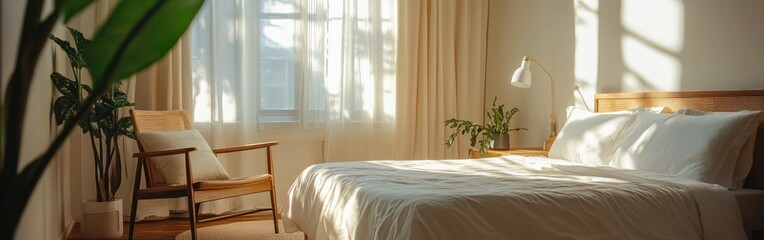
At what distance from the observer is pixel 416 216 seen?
2152mm

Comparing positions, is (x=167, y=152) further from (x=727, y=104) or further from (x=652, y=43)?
(x=727, y=104)

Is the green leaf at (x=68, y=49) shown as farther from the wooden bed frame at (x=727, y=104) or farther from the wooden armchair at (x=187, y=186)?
the wooden bed frame at (x=727, y=104)

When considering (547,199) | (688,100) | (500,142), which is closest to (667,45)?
(688,100)

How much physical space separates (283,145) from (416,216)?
10.2 ft

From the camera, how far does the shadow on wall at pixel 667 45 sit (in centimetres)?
314

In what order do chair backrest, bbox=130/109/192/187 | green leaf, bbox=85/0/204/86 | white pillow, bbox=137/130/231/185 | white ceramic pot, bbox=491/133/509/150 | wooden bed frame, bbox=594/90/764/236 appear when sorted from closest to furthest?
green leaf, bbox=85/0/204/86 < wooden bed frame, bbox=594/90/764/236 < white pillow, bbox=137/130/231/185 < chair backrest, bbox=130/109/192/187 < white ceramic pot, bbox=491/133/509/150

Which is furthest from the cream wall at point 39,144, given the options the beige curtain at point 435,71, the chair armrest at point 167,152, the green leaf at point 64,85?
the beige curtain at point 435,71

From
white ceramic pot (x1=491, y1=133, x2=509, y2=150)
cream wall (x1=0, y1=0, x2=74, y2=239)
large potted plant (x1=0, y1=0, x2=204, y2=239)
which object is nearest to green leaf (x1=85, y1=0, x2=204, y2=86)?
large potted plant (x1=0, y1=0, x2=204, y2=239)

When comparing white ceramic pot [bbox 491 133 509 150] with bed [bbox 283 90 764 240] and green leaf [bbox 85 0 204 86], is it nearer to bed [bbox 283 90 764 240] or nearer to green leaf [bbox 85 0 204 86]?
bed [bbox 283 90 764 240]

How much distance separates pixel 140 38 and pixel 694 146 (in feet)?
7.85

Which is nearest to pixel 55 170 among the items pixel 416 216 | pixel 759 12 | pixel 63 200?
pixel 63 200

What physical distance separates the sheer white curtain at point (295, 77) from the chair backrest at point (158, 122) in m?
0.44

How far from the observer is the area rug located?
4117mm

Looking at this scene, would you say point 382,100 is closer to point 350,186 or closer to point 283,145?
point 283,145
